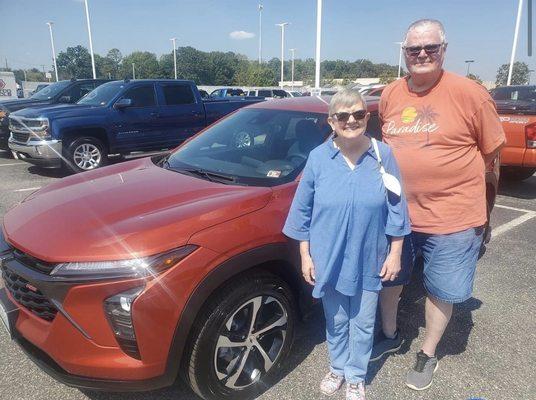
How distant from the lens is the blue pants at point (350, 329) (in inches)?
83.2

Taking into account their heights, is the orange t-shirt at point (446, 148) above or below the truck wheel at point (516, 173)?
above

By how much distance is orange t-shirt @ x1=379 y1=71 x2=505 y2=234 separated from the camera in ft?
6.79

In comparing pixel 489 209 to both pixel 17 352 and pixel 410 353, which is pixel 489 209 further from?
pixel 17 352

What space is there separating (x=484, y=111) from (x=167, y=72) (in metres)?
107

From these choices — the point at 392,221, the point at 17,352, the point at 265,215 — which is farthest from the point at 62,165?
the point at 392,221

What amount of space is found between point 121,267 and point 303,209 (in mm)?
882

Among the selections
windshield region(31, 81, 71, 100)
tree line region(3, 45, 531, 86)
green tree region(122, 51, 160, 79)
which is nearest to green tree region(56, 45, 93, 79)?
tree line region(3, 45, 531, 86)

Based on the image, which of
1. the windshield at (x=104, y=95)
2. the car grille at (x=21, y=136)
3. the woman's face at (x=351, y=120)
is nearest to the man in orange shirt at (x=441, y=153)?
the woman's face at (x=351, y=120)

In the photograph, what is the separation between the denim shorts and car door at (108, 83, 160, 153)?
7.12 m

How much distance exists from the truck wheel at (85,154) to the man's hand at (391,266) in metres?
6.99

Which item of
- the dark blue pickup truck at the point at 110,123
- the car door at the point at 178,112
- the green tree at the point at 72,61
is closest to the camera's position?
the dark blue pickup truck at the point at 110,123

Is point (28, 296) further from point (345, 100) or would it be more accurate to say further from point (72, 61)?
point (72, 61)

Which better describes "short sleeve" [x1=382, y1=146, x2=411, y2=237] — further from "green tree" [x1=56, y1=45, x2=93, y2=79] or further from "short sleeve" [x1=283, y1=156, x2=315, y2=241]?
"green tree" [x1=56, y1=45, x2=93, y2=79]

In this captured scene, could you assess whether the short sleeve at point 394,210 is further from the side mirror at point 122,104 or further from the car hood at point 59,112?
the car hood at point 59,112
